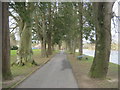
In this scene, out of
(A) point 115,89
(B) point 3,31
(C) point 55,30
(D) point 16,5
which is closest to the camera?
(A) point 115,89

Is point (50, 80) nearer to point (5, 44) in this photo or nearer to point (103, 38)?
point (5, 44)

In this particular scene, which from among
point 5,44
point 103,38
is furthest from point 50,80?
point 103,38

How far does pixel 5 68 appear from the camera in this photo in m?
9.28

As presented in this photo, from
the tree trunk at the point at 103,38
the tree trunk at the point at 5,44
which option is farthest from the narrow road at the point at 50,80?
the tree trunk at the point at 103,38

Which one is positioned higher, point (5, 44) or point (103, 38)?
point (103, 38)

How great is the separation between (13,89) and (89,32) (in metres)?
17.5

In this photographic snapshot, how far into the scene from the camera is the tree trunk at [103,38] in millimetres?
9445

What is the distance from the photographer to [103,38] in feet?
31.2

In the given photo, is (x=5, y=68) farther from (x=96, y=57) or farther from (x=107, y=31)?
(x=107, y=31)

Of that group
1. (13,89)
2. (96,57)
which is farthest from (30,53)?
(13,89)

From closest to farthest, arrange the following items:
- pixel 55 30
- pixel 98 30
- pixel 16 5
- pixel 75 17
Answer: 1. pixel 98 30
2. pixel 16 5
3. pixel 75 17
4. pixel 55 30

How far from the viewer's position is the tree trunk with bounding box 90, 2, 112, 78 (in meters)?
9.45

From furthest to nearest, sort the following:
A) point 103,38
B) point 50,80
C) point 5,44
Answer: point 103,38, point 5,44, point 50,80

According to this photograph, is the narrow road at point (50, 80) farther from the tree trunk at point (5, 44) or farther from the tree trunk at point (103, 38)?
the tree trunk at point (103, 38)
